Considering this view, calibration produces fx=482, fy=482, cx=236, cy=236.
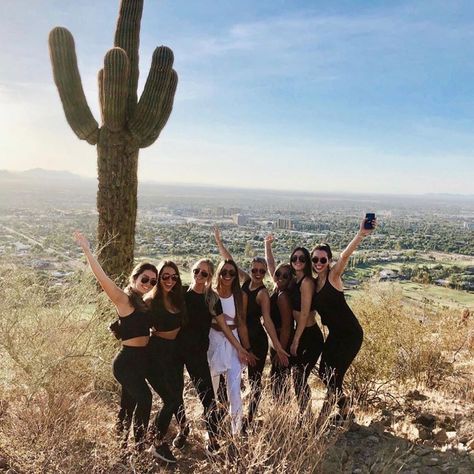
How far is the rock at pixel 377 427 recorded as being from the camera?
16.5 ft

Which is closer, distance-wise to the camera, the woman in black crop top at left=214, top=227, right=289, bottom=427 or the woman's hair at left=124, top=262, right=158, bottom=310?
the woman's hair at left=124, top=262, right=158, bottom=310

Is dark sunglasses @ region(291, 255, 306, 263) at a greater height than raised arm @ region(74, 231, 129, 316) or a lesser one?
greater

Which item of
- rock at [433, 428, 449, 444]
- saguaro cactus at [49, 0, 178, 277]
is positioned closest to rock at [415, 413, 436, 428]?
rock at [433, 428, 449, 444]

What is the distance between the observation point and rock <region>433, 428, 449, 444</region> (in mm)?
4812

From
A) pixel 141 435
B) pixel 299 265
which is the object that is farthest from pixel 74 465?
pixel 299 265

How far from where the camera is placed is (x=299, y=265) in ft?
16.0

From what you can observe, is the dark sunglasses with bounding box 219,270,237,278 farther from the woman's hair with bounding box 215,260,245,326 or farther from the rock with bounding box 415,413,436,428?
the rock with bounding box 415,413,436,428

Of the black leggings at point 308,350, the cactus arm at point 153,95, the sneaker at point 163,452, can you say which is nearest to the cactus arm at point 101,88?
the cactus arm at point 153,95

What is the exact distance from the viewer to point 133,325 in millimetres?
4207

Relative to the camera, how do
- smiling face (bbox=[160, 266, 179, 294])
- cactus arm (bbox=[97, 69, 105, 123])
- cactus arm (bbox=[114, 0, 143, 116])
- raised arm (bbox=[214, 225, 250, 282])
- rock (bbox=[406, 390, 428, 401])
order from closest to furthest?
smiling face (bbox=[160, 266, 179, 294]) → raised arm (bbox=[214, 225, 250, 282]) → rock (bbox=[406, 390, 428, 401]) → cactus arm (bbox=[97, 69, 105, 123]) → cactus arm (bbox=[114, 0, 143, 116])

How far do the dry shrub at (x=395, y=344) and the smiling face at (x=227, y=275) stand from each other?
238 cm

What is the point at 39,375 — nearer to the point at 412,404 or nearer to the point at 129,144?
the point at 129,144

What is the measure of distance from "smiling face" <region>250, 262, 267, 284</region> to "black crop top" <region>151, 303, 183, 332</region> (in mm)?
950

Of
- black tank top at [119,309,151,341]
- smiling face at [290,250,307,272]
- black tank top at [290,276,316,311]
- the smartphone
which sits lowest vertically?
black tank top at [119,309,151,341]
